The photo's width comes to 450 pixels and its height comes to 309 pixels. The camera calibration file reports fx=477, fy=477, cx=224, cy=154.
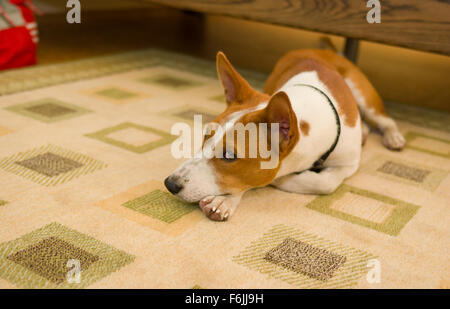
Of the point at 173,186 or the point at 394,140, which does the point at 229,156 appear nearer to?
the point at 173,186

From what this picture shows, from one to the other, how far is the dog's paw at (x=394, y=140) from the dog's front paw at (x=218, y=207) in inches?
33.3

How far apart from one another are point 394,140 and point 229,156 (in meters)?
0.90

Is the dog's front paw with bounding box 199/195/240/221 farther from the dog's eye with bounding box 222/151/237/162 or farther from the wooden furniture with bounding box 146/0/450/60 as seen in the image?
the wooden furniture with bounding box 146/0/450/60

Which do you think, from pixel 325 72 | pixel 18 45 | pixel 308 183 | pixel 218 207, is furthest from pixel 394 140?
pixel 18 45

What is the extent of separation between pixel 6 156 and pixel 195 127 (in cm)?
70

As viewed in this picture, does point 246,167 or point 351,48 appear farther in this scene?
point 351,48

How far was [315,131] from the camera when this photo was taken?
4.37 feet

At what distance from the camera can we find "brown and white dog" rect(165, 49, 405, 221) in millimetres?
1197

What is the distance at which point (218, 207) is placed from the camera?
3.97 ft

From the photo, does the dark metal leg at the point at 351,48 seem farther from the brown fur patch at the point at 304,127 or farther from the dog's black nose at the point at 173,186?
the dog's black nose at the point at 173,186

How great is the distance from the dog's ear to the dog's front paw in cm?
28

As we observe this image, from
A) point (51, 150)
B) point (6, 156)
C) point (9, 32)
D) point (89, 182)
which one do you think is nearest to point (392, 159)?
point (89, 182)

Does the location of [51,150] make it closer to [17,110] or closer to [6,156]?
[6,156]

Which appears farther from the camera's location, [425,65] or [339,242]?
[425,65]
